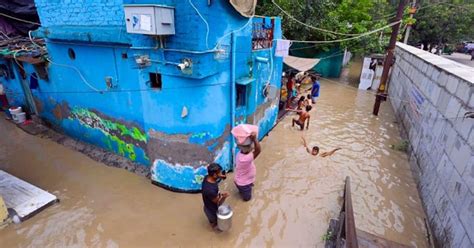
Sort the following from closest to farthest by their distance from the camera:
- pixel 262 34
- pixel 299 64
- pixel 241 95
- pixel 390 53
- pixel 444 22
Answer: pixel 241 95 < pixel 262 34 < pixel 390 53 < pixel 299 64 < pixel 444 22

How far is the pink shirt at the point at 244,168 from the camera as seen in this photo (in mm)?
5609

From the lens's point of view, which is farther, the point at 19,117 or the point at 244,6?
the point at 19,117

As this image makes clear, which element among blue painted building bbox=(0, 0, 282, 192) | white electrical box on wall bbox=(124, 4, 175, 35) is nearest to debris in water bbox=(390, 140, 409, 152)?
blue painted building bbox=(0, 0, 282, 192)

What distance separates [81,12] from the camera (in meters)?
6.70

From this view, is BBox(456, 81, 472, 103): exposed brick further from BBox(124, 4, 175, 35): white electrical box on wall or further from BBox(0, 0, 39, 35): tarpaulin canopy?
BBox(0, 0, 39, 35): tarpaulin canopy

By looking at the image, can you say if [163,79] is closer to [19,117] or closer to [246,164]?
[246,164]

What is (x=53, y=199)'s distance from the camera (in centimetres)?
602

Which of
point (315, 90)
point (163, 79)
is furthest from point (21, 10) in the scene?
point (315, 90)

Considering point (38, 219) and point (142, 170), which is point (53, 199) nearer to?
point (38, 219)

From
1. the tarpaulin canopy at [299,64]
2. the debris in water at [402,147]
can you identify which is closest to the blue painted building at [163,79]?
the tarpaulin canopy at [299,64]

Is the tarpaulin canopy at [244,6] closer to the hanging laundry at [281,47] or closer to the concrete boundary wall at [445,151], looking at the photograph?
the hanging laundry at [281,47]

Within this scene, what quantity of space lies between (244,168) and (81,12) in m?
5.90

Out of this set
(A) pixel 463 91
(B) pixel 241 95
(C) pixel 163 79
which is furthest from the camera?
(B) pixel 241 95

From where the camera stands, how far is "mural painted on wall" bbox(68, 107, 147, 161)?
7045 mm
